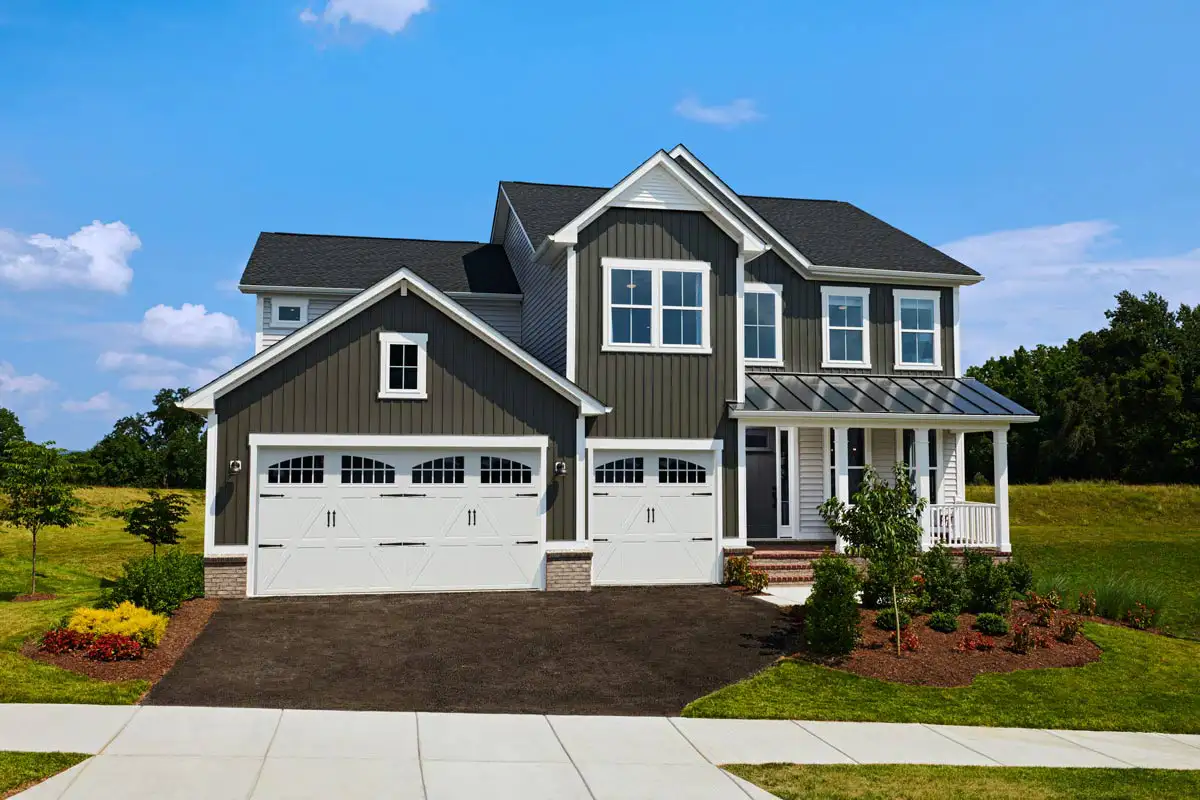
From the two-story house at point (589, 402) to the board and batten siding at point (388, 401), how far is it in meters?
0.04

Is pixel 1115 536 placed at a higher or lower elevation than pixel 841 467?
lower

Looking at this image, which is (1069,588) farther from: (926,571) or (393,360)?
(393,360)

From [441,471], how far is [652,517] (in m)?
4.27

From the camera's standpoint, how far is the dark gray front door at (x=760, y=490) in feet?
74.4

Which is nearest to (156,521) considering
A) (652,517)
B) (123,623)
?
(123,623)

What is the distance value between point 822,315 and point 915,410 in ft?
10.7

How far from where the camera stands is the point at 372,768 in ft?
28.3

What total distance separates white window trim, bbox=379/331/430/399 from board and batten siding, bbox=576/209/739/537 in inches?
123

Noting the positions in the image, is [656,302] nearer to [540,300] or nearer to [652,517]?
[540,300]

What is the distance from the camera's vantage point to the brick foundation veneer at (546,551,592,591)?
18.3m

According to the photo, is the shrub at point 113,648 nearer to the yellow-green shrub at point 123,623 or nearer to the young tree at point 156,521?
the yellow-green shrub at point 123,623

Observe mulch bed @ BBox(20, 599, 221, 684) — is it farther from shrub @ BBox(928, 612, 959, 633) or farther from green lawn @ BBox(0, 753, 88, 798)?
shrub @ BBox(928, 612, 959, 633)

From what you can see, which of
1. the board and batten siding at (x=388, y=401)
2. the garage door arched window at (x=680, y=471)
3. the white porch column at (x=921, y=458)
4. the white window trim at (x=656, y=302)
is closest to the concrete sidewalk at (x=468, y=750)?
the board and batten siding at (x=388, y=401)

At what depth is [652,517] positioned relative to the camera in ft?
63.7
